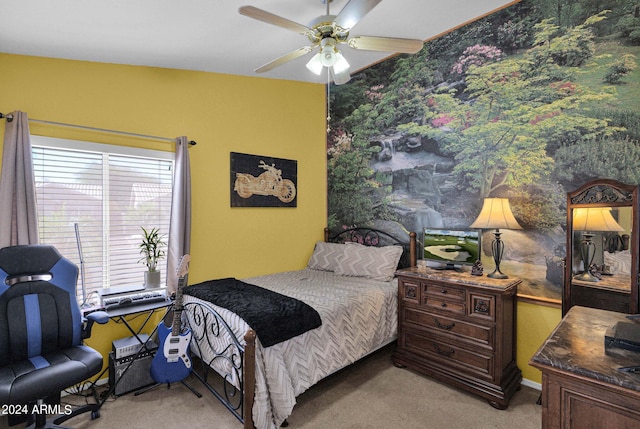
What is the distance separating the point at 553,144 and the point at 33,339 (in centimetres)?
403

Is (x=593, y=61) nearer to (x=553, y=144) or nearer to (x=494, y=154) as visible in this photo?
(x=553, y=144)

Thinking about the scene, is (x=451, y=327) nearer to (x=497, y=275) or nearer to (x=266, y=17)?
(x=497, y=275)

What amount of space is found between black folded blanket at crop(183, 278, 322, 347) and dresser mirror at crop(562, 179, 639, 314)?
195cm

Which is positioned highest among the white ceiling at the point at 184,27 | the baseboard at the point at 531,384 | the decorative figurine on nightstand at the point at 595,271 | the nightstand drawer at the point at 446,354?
the white ceiling at the point at 184,27

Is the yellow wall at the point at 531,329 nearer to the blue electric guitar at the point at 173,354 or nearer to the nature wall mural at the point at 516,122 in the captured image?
the nature wall mural at the point at 516,122

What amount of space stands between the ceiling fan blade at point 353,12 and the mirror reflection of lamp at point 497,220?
1.80 metres

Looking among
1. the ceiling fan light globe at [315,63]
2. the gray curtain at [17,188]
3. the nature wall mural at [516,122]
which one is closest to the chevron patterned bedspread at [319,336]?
the nature wall mural at [516,122]

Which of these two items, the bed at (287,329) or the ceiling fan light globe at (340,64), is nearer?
the bed at (287,329)

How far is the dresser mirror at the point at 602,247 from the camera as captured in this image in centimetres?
205

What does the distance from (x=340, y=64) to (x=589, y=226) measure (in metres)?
2.15

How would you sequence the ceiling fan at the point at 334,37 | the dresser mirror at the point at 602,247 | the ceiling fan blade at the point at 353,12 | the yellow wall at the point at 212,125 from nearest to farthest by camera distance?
1. the ceiling fan blade at the point at 353,12
2. the ceiling fan at the point at 334,37
3. the dresser mirror at the point at 602,247
4. the yellow wall at the point at 212,125

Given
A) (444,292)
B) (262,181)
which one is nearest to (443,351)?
(444,292)

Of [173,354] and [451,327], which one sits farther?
[451,327]

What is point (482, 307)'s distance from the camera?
2.49 m
